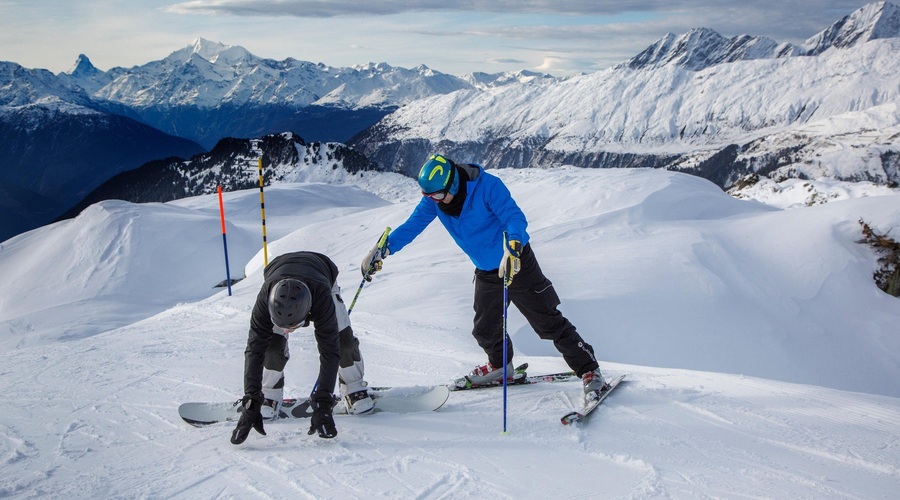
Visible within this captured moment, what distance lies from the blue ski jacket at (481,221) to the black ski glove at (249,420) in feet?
5.96

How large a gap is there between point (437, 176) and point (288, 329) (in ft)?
5.42

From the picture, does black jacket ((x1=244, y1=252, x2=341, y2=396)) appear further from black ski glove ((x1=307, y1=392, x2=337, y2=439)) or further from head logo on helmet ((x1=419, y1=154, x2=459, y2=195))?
head logo on helmet ((x1=419, y1=154, x2=459, y2=195))

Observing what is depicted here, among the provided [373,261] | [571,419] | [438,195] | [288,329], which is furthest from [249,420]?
[571,419]

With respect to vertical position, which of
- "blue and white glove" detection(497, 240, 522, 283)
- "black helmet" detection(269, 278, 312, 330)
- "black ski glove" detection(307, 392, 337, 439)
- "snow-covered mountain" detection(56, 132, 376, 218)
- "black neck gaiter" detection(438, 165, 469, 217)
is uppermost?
"black neck gaiter" detection(438, 165, 469, 217)

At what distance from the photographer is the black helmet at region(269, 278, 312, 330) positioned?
397cm

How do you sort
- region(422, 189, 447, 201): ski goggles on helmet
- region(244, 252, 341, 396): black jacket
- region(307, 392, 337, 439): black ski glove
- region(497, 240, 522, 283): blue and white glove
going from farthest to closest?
region(422, 189, 447, 201): ski goggles on helmet, region(497, 240, 522, 283): blue and white glove, region(307, 392, 337, 439): black ski glove, region(244, 252, 341, 396): black jacket

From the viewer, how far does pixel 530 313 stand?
5.23 m

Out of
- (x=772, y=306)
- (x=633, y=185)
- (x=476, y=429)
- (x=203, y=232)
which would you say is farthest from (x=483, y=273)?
(x=203, y=232)

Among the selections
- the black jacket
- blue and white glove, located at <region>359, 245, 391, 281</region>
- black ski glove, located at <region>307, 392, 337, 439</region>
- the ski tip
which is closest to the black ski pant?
the ski tip

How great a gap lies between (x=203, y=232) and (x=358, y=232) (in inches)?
493

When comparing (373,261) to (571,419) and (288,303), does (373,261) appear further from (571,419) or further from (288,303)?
(571,419)

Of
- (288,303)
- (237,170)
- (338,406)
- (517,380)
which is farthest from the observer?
(237,170)

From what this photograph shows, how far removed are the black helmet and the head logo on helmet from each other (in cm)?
134

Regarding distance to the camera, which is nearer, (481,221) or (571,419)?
(571,419)
